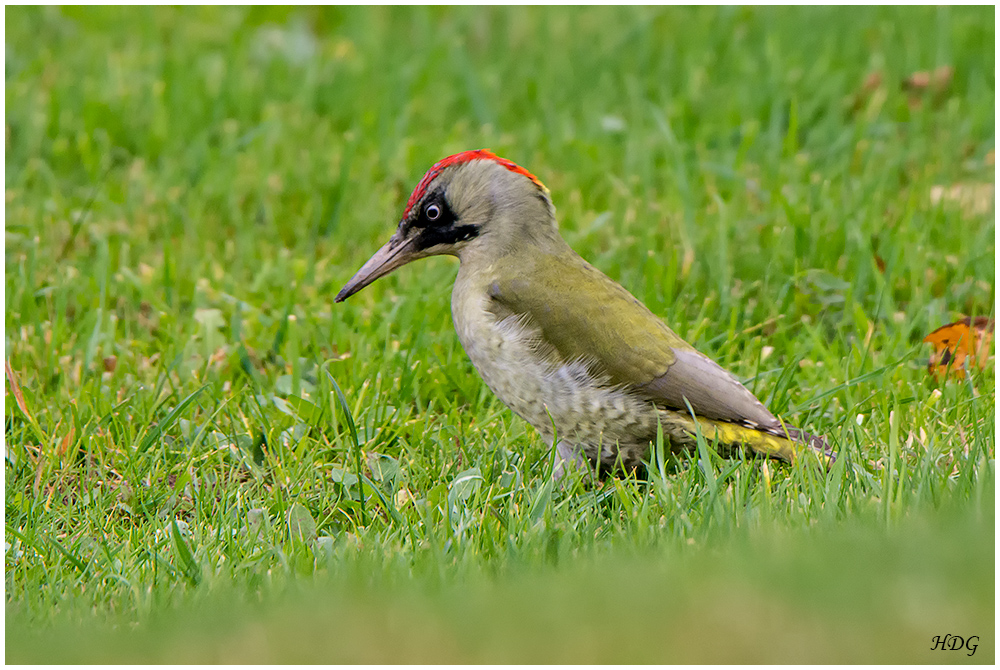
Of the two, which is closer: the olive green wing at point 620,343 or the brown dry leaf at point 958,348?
the olive green wing at point 620,343

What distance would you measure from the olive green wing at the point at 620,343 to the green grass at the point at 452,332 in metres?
0.20

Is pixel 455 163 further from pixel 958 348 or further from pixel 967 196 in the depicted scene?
pixel 967 196

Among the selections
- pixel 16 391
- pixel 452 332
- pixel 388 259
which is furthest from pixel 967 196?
pixel 16 391

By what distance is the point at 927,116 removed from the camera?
6.98 meters

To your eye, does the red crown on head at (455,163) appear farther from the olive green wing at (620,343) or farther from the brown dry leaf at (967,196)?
the brown dry leaf at (967,196)

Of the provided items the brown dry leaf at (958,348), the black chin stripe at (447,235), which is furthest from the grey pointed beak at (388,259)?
the brown dry leaf at (958,348)

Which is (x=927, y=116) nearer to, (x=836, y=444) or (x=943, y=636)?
(x=836, y=444)

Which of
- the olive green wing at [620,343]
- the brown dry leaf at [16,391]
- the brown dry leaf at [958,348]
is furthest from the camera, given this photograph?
the brown dry leaf at [958,348]

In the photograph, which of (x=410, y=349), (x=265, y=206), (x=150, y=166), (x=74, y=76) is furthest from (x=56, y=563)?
(x=74, y=76)

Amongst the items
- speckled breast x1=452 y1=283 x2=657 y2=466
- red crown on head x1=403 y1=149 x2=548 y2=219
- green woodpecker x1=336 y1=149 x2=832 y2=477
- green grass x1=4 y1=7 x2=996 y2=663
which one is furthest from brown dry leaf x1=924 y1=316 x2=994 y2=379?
red crown on head x1=403 y1=149 x2=548 y2=219

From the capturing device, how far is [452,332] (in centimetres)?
501

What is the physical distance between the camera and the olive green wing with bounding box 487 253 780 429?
13.2ft

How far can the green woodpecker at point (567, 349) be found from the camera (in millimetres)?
4031

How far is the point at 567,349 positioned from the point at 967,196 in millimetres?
3079
